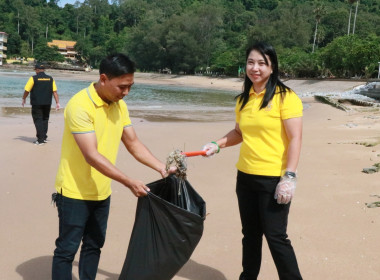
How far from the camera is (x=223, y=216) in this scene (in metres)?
4.32

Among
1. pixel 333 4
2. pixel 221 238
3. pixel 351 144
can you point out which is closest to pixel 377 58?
pixel 351 144

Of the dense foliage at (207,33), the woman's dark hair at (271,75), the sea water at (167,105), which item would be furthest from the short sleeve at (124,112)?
the dense foliage at (207,33)

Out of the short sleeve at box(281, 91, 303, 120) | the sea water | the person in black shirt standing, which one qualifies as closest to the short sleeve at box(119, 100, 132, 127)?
the short sleeve at box(281, 91, 303, 120)

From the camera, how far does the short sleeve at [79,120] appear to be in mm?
2279

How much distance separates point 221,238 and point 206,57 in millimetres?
74947

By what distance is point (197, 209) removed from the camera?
102 inches

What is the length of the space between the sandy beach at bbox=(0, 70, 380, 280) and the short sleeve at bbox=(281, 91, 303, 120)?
4.25 feet

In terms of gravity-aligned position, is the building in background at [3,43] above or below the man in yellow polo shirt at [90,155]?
above

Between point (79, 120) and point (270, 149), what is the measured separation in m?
1.10

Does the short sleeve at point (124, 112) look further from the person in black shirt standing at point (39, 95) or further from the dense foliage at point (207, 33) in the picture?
the dense foliage at point (207, 33)

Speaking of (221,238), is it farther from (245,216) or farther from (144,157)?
(144,157)

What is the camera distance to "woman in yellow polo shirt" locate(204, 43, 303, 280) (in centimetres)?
249

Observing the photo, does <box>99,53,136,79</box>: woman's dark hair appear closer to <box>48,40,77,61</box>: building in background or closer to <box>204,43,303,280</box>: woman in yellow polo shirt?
<box>204,43,303,280</box>: woman in yellow polo shirt

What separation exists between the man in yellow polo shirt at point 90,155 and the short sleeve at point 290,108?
879 mm
